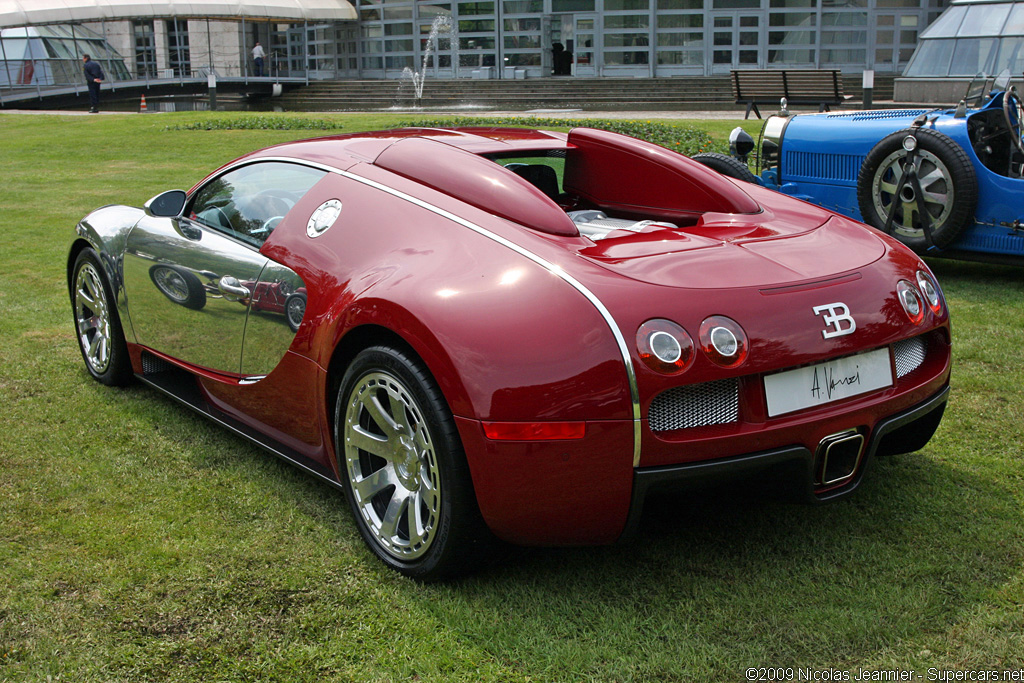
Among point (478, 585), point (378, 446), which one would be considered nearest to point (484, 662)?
point (478, 585)

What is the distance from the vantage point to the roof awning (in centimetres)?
3619

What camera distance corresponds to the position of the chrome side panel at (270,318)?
3.37 m

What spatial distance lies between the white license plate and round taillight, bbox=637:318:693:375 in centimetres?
28

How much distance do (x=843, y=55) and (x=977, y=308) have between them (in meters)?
28.0

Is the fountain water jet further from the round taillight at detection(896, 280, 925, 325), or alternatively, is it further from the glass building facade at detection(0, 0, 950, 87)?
the round taillight at detection(896, 280, 925, 325)

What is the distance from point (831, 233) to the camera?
3.38m

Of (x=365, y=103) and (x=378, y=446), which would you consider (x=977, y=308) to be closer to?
(x=378, y=446)

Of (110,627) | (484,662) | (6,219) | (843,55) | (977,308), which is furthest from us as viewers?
(843,55)

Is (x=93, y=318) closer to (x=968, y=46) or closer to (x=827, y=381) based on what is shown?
(x=827, y=381)

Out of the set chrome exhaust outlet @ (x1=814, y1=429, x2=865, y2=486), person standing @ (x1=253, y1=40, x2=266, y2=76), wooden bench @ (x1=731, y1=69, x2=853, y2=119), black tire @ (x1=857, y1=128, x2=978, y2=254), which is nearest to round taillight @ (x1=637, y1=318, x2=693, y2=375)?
chrome exhaust outlet @ (x1=814, y1=429, x2=865, y2=486)

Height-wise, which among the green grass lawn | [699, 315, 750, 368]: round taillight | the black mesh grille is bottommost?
the green grass lawn

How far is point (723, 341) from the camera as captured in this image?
8.61ft

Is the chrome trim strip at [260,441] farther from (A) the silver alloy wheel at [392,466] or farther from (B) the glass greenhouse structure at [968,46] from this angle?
(B) the glass greenhouse structure at [968,46]

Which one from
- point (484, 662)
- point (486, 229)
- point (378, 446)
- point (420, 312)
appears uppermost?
point (486, 229)
